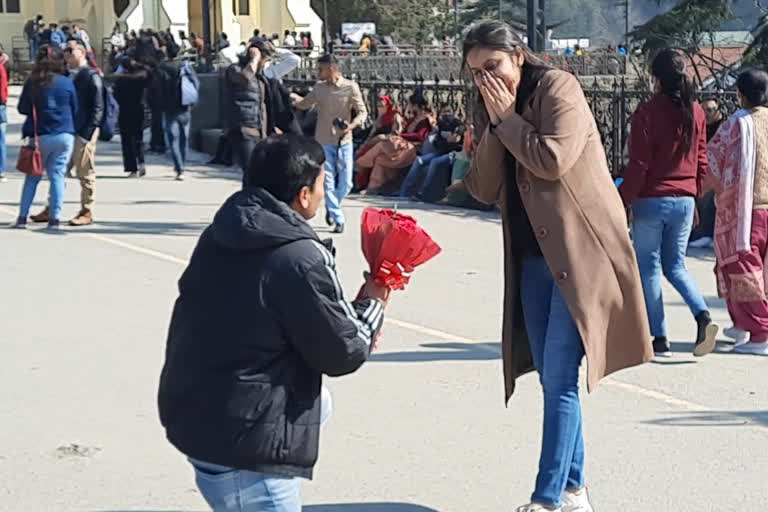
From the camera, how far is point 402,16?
64.8 meters

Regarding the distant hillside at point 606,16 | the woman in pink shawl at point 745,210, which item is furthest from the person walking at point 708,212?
the distant hillside at point 606,16

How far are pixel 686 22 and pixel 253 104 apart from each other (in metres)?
9.18

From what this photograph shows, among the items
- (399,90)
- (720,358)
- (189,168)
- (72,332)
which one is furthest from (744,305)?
(189,168)

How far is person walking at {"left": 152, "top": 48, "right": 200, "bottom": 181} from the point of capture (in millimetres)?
18141

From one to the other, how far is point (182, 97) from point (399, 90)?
9.17 ft

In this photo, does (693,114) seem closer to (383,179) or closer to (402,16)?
(383,179)

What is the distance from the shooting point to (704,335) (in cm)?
805

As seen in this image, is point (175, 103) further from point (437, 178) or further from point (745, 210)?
point (745, 210)

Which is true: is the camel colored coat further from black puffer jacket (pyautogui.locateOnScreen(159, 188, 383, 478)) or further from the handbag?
the handbag

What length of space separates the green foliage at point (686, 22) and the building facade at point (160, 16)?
32.4 m

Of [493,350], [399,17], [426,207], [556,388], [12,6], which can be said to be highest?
[12,6]

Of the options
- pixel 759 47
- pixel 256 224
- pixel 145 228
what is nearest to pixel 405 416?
pixel 256 224

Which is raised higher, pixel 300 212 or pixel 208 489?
pixel 300 212

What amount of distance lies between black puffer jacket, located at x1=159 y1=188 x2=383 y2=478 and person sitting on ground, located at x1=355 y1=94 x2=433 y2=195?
12.8 m
